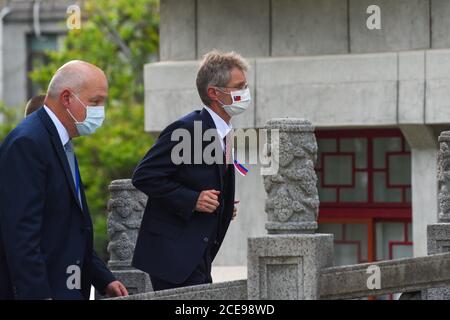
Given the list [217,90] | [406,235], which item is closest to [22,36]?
[406,235]

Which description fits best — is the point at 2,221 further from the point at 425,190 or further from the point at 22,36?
the point at 22,36

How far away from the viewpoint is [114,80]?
1324 inches

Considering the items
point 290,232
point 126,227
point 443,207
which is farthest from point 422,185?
point 290,232

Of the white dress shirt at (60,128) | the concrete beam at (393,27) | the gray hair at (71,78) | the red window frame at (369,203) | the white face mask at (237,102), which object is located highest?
the concrete beam at (393,27)

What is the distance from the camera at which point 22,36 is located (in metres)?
41.3

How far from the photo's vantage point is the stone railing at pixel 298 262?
9.64m

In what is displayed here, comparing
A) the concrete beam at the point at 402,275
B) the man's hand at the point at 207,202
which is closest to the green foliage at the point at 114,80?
the concrete beam at the point at 402,275

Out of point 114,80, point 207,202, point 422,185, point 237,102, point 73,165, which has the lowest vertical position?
point 422,185

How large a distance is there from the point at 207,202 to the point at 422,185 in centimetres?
852

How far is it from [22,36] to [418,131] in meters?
25.6

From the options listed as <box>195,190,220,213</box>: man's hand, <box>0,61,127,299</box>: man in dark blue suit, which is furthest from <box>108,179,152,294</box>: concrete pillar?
<box>0,61,127,299</box>: man in dark blue suit

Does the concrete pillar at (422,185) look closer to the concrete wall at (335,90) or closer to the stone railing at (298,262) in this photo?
the concrete wall at (335,90)

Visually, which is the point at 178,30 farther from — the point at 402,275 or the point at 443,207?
the point at 402,275

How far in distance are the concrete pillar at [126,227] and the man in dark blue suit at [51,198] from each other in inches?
170
